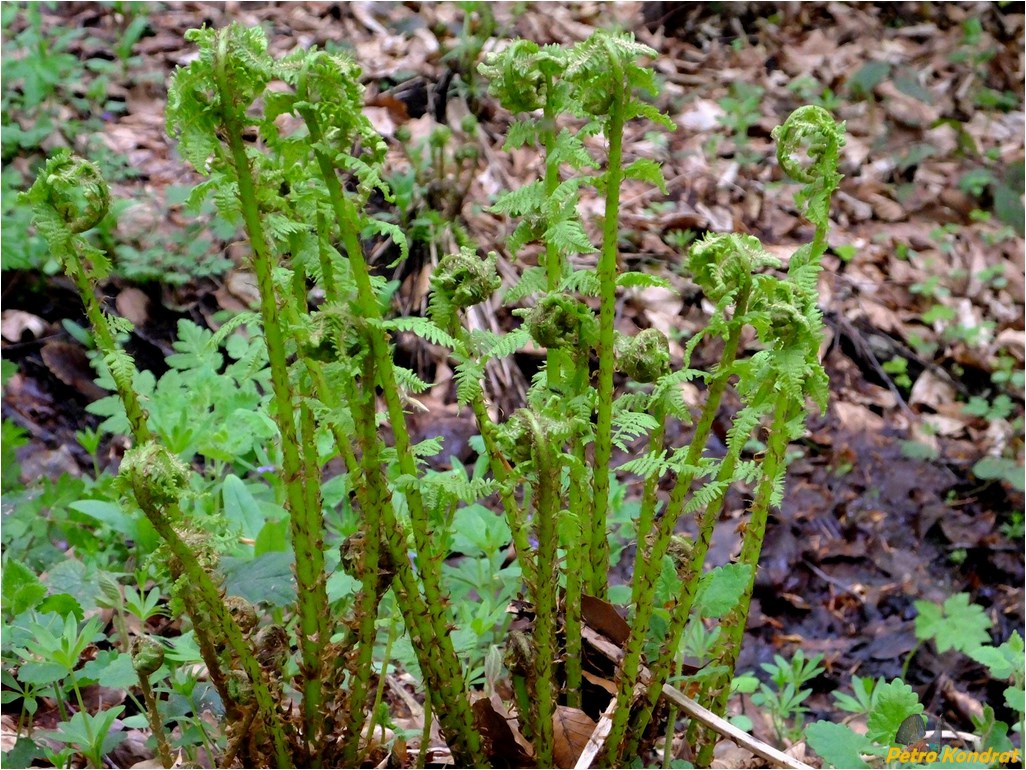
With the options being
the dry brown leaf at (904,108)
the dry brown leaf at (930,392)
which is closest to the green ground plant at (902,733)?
the dry brown leaf at (930,392)

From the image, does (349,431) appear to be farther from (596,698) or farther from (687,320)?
(687,320)

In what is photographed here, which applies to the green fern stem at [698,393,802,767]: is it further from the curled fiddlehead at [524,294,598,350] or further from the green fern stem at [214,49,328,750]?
the green fern stem at [214,49,328,750]

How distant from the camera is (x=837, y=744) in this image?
Result: 1651mm

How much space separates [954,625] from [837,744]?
1569 mm

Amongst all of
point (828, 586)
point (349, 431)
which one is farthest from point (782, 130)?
point (828, 586)

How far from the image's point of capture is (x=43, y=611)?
195 cm

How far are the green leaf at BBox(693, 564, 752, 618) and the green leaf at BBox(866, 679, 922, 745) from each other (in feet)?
1.13

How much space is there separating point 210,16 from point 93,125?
1.31m

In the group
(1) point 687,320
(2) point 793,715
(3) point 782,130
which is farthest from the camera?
(1) point 687,320

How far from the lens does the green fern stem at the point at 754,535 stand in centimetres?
144

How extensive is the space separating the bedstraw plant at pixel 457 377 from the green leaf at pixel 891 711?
0.96ft

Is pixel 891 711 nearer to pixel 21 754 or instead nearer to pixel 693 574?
pixel 693 574

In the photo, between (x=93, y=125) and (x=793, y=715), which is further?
(x=93, y=125)

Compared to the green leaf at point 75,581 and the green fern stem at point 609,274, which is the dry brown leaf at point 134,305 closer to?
the green leaf at point 75,581
